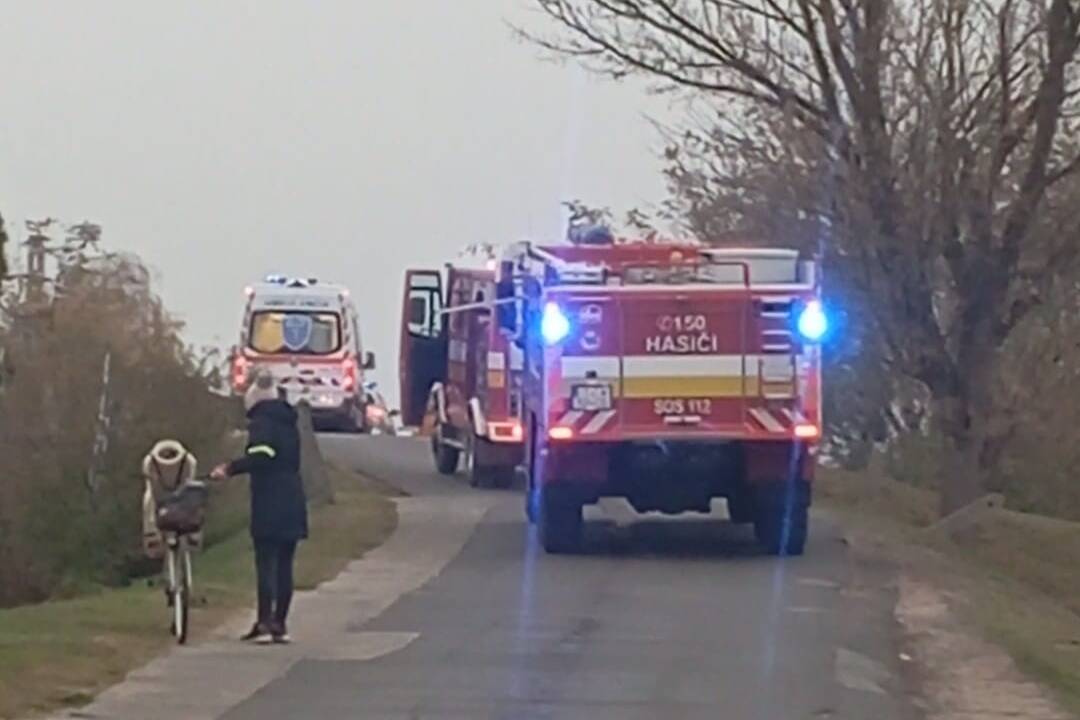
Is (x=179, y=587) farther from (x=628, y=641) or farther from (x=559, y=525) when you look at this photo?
(x=559, y=525)

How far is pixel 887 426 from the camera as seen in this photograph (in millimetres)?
44625

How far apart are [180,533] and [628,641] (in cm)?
301

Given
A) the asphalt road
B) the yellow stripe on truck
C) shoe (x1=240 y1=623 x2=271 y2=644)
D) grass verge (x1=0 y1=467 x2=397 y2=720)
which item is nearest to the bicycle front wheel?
grass verge (x1=0 y1=467 x2=397 y2=720)

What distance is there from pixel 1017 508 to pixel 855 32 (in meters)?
14.1

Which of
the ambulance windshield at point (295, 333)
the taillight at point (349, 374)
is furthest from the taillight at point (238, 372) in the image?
the taillight at point (349, 374)

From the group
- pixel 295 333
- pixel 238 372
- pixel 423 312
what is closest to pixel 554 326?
pixel 423 312

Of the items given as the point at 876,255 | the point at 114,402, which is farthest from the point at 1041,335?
the point at 114,402

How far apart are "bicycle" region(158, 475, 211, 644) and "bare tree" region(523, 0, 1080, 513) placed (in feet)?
46.9

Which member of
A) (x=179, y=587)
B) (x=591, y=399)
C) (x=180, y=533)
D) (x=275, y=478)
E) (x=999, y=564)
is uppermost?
(x=591, y=399)

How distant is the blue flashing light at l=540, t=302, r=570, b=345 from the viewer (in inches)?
899

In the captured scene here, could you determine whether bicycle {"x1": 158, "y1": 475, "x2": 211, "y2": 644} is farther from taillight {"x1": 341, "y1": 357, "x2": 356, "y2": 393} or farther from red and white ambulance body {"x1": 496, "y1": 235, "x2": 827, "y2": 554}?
taillight {"x1": 341, "y1": 357, "x2": 356, "y2": 393}

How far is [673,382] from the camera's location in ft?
75.5

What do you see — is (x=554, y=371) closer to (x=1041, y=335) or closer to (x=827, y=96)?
(x=827, y=96)

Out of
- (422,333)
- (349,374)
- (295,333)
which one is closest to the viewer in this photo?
(422,333)
